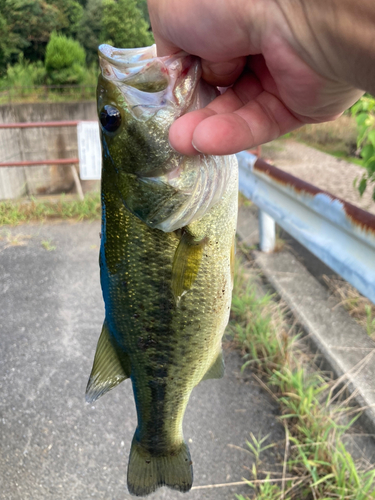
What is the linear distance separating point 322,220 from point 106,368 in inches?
72.6

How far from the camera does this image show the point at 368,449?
7.23 ft

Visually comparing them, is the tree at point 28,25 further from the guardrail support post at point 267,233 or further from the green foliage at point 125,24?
the guardrail support post at point 267,233

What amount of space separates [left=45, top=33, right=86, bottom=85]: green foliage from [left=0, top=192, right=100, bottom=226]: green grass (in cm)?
1423

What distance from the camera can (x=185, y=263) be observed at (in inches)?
49.0

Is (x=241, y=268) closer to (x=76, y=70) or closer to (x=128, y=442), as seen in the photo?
(x=128, y=442)

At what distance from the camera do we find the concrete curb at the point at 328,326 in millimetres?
2451

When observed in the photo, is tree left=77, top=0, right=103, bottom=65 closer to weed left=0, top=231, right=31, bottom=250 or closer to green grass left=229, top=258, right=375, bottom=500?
weed left=0, top=231, right=31, bottom=250

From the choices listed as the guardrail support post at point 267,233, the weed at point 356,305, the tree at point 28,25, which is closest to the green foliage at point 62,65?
the tree at point 28,25

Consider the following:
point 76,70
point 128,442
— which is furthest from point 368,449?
point 76,70

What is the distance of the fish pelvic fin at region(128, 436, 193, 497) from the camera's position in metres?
1.41

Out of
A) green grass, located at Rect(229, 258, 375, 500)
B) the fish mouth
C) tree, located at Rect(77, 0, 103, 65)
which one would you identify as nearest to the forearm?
the fish mouth

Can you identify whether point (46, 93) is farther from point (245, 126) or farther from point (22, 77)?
point (245, 126)

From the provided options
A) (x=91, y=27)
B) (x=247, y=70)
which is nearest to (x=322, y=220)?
(x=247, y=70)

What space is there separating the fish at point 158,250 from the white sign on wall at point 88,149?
4.27m
